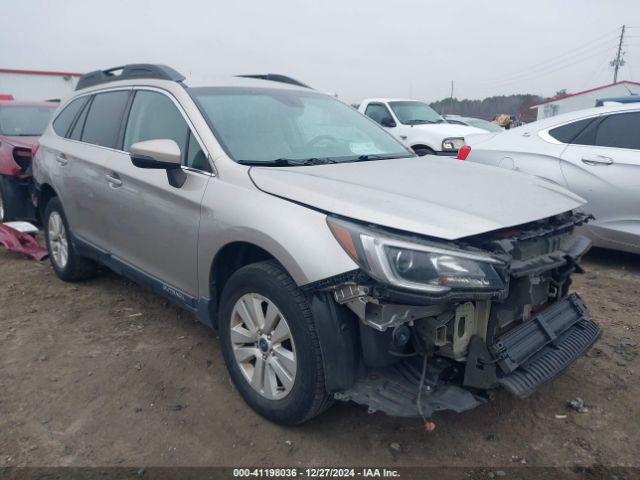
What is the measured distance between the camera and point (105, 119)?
13.1ft

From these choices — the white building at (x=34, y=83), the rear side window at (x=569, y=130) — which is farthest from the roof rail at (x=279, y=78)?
the white building at (x=34, y=83)

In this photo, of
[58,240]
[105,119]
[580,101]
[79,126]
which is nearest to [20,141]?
[58,240]

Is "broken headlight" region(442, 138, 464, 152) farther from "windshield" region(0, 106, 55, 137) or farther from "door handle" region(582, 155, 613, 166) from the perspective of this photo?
"windshield" region(0, 106, 55, 137)

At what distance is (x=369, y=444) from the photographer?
253 centimetres

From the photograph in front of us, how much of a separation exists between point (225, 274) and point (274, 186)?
0.66m

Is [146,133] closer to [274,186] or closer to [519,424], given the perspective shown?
[274,186]

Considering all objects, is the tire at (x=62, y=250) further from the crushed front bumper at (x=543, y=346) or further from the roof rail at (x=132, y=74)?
the crushed front bumper at (x=543, y=346)

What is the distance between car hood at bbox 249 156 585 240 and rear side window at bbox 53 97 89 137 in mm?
2702

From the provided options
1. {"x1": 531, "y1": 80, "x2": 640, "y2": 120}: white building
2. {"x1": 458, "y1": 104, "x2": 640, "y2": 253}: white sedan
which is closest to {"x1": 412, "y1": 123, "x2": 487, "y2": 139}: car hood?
{"x1": 458, "y1": 104, "x2": 640, "y2": 253}: white sedan

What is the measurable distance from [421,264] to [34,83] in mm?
18402

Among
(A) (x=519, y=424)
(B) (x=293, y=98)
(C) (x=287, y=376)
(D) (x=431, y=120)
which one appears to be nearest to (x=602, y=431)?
(A) (x=519, y=424)

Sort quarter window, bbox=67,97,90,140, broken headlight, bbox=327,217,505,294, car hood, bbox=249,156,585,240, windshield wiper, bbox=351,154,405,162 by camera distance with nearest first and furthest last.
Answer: broken headlight, bbox=327,217,505,294, car hood, bbox=249,156,585,240, windshield wiper, bbox=351,154,405,162, quarter window, bbox=67,97,90,140

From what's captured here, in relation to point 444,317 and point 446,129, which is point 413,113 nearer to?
point 446,129

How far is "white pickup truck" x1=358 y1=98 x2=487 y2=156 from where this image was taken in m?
8.93
